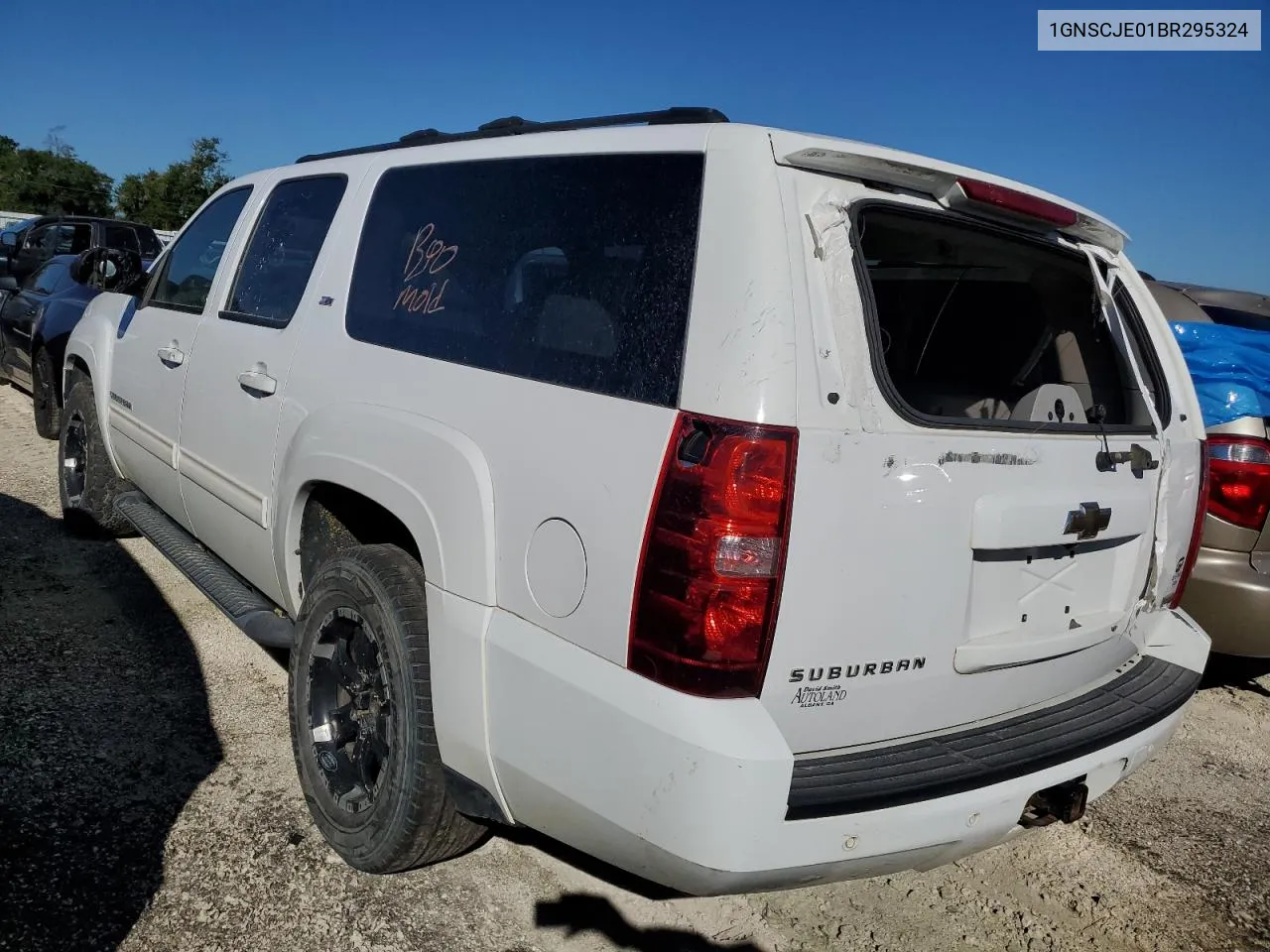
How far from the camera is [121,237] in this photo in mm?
12711

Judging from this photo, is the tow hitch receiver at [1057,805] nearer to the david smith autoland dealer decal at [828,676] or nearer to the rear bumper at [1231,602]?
the david smith autoland dealer decal at [828,676]

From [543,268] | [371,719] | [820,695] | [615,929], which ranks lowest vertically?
[615,929]

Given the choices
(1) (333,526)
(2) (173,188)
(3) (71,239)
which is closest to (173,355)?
(1) (333,526)

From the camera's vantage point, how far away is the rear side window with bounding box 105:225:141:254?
12.6 m

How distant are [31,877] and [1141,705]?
288 centimetres

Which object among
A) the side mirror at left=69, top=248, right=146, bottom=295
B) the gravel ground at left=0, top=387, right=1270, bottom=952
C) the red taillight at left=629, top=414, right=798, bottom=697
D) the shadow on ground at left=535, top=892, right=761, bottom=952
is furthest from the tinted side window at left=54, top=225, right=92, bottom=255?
the red taillight at left=629, top=414, right=798, bottom=697

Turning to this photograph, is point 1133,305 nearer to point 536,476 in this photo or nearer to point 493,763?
point 536,476

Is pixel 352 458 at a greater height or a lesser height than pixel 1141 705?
greater

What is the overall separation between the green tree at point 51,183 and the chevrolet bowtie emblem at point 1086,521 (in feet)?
198

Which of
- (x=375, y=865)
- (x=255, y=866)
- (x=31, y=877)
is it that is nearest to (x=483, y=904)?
(x=375, y=865)

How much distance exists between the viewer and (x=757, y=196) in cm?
190

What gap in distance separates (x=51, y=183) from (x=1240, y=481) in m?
65.7

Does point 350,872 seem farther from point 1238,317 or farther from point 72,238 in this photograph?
point 72,238

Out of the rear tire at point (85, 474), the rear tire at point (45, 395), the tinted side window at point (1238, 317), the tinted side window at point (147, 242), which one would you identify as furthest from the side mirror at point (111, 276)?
the tinted side window at point (147, 242)
